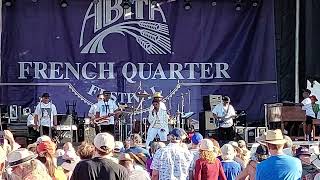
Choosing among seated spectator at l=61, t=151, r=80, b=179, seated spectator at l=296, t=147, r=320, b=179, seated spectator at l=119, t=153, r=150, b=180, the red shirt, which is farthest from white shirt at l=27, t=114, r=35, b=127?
seated spectator at l=119, t=153, r=150, b=180

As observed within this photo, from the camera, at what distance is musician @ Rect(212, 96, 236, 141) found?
53.8 ft

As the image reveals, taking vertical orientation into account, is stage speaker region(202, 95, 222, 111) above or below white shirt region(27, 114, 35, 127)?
above

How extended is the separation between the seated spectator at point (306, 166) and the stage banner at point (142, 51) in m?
11.0

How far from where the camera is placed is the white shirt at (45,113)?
1620 centimetres

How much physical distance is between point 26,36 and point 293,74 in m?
6.54

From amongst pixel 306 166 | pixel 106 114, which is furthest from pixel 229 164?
pixel 106 114

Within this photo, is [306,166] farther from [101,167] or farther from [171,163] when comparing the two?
[101,167]

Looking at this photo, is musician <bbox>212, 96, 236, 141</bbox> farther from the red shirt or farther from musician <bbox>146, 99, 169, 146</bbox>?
the red shirt

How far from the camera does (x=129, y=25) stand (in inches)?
731

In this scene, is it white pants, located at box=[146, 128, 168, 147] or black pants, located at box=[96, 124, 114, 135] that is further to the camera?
black pants, located at box=[96, 124, 114, 135]

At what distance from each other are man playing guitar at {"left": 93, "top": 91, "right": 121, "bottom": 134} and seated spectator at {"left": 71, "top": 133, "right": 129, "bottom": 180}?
10.9 meters

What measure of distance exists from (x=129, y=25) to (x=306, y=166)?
12097 millimetres

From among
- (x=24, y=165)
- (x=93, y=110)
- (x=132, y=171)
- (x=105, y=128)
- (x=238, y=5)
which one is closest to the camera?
(x=24, y=165)

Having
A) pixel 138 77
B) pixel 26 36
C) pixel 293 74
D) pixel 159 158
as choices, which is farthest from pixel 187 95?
pixel 159 158
